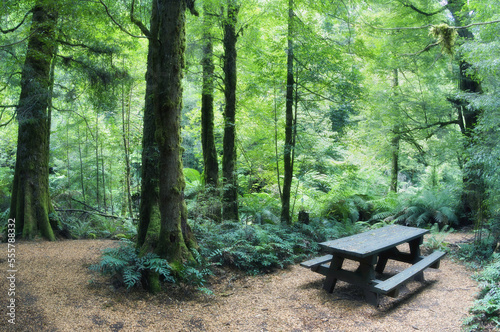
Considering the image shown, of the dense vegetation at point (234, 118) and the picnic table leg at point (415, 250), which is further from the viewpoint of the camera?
the picnic table leg at point (415, 250)

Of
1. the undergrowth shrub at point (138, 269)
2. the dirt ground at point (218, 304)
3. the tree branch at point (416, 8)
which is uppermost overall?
the tree branch at point (416, 8)

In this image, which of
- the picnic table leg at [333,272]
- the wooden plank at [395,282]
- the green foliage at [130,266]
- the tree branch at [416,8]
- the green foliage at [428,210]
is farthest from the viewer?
the tree branch at [416,8]

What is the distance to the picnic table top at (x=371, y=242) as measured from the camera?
166 inches

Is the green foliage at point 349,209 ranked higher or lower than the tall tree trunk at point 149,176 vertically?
lower

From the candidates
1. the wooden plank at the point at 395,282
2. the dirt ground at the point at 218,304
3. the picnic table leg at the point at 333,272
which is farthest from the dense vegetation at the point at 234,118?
the picnic table leg at the point at 333,272

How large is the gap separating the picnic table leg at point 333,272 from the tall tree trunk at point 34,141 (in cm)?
542

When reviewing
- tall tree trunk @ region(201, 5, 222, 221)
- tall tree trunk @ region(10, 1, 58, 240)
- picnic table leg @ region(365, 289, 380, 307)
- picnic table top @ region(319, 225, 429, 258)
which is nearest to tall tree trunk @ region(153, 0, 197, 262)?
picnic table top @ region(319, 225, 429, 258)

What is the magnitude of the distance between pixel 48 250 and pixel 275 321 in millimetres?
4185

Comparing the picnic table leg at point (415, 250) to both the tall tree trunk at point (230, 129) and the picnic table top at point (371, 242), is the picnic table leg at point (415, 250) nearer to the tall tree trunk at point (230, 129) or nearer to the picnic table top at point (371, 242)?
the picnic table top at point (371, 242)

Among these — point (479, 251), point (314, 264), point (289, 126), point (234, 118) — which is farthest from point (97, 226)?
point (479, 251)

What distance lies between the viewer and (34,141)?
6562 millimetres

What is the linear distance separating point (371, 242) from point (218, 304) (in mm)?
2413

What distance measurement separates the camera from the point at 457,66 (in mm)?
Result: 9461

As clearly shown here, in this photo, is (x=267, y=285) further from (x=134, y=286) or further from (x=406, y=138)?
(x=406, y=138)
